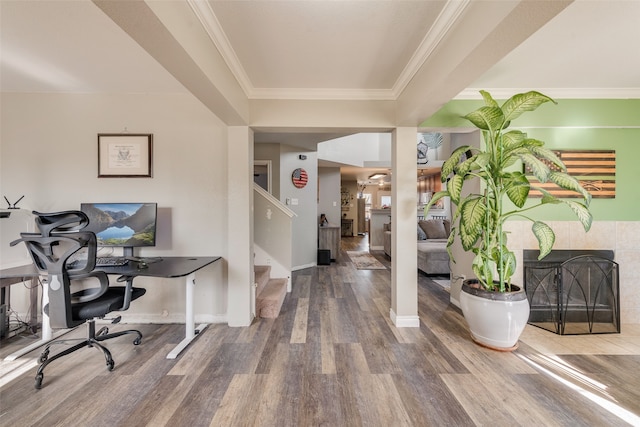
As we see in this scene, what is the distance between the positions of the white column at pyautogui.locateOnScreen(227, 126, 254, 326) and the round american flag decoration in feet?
7.78

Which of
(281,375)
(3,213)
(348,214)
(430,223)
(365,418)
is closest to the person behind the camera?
(365,418)

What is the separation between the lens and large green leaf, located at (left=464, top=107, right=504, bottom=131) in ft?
6.47

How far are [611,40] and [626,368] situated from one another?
251 cm

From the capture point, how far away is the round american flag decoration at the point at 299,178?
4.92 m

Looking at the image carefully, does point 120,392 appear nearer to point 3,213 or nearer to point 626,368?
point 3,213

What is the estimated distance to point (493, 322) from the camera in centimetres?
206

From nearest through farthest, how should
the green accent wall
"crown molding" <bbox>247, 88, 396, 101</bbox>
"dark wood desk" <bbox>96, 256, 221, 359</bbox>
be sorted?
"dark wood desk" <bbox>96, 256, 221, 359</bbox>, "crown molding" <bbox>247, 88, 396, 101</bbox>, the green accent wall

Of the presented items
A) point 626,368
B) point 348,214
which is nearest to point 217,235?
point 626,368

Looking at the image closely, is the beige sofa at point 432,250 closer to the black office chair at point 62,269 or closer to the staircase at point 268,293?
the staircase at point 268,293

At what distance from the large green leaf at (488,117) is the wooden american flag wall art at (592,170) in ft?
3.21

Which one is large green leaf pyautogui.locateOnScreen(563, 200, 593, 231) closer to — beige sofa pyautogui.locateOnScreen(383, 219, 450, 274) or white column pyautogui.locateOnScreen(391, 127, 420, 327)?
white column pyautogui.locateOnScreen(391, 127, 420, 327)

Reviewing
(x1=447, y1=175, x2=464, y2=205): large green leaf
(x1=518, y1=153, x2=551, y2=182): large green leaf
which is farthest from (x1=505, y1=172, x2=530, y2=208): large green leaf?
(x1=447, y1=175, x2=464, y2=205): large green leaf

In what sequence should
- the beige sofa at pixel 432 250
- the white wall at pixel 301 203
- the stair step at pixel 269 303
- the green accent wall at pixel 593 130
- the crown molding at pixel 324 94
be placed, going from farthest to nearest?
the white wall at pixel 301 203
the beige sofa at pixel 432 250
the stair step at pixel 269 303
the green accent wall at pixel 593 130
the crown molding at pixel 324 94

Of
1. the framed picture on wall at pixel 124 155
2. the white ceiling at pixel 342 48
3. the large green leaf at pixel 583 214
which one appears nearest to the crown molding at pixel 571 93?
the white ceiling at pixel 342 48
